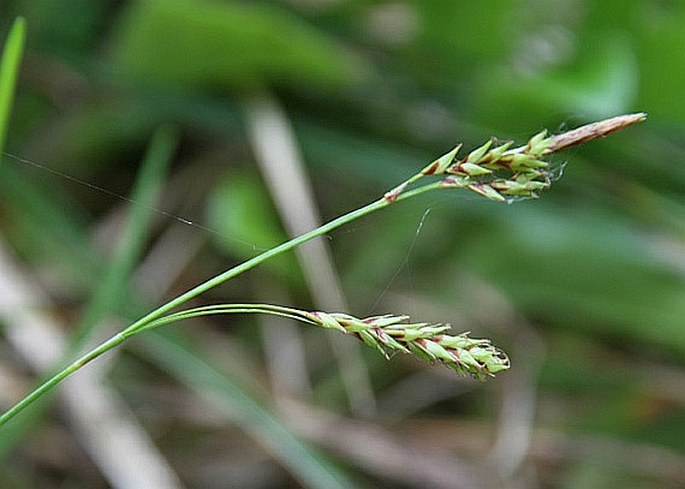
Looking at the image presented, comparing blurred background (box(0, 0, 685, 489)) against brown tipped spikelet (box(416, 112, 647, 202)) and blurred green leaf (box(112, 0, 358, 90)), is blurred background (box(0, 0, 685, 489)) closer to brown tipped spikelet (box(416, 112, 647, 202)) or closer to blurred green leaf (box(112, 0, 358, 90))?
blurred green leaf (box(112, 0, 358, 90))

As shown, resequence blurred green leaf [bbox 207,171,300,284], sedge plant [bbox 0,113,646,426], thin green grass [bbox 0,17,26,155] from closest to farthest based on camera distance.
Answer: sedge plant [bbox 0,113,646,426], thin green grass [bbox 0,17,26,155], blurred green leaf [bbox 207,171,300,284]

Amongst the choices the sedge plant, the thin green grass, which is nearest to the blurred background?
the thin green grass

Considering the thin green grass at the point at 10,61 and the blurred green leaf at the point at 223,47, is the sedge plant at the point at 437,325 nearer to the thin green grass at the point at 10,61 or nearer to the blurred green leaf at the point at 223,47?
the thin green grass at the point at 10,61

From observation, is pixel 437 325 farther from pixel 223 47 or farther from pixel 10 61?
pixel 223 47

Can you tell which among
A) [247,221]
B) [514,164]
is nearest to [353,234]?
[247,221]

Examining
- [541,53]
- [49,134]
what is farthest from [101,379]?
[541,53]

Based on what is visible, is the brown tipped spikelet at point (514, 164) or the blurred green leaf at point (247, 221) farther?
the blurred green leaf at point (247, 221)

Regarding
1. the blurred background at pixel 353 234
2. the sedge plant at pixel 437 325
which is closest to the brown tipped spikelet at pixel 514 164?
the sedge plant at pixel 437 325

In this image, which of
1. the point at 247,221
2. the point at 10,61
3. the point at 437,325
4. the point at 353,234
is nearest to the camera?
the point at 437,325

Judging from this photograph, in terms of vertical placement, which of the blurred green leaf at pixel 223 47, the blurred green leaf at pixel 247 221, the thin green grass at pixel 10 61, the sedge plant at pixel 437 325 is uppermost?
the blurred green leaf at pixel 223 47
